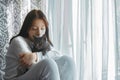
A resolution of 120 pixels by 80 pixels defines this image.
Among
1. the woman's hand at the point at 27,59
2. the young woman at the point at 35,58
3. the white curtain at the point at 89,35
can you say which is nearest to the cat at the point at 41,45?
the young woman at the point at 35,58

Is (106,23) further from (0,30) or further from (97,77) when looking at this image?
(0,30)

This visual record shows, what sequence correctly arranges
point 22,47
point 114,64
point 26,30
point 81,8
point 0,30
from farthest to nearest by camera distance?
point 81,8 → point 114,64 → point 0,30 → point 26,30 → point 22,47

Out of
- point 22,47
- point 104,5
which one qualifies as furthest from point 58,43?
point 22,47

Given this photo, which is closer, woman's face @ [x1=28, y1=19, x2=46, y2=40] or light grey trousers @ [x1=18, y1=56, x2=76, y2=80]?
light grey trousers @ [x1=18, y1=56, x2=76, y2=80]

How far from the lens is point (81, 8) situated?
206cm

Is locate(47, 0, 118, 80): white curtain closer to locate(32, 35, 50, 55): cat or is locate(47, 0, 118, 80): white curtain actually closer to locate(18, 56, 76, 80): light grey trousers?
locate(32, 35, 50, 55): cat

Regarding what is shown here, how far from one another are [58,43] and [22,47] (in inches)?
27.5

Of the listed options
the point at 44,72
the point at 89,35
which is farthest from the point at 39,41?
the point at 89,35

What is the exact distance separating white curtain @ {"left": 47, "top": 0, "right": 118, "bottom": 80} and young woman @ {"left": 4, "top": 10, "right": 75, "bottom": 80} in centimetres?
37

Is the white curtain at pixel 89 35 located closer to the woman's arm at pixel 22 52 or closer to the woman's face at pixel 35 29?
the woman's face at pixel 35 29

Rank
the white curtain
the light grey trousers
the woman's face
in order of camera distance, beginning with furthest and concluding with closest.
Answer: the white curtain, the woman's face, the light grey trousers

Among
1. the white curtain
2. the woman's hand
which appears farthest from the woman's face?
the white curtain

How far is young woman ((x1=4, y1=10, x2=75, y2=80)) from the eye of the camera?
136 centimetres

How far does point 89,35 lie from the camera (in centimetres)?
201
